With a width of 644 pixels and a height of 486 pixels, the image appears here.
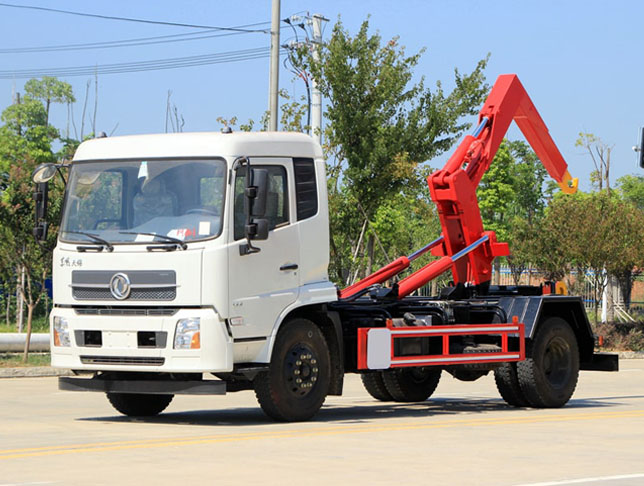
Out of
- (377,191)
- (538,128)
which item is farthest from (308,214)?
(377,191)

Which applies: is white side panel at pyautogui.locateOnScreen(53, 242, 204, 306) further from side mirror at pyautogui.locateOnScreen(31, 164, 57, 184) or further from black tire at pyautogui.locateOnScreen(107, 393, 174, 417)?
black tire at pyautogui.locateOnScreen(107, 393, 174, 417)

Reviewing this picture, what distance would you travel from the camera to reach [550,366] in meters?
17.9

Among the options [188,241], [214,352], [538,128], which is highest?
[538,128]

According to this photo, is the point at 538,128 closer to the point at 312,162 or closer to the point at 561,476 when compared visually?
the point at 312,162

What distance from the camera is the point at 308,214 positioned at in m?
15.0

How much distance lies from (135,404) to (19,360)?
38.4 ft

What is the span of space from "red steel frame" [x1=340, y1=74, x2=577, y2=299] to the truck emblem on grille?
13.6 ft

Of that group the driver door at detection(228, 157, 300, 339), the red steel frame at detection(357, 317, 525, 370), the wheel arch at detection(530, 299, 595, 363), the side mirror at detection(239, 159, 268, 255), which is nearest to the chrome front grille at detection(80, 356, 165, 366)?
the driver door at detection(228, 157, 300, 339)

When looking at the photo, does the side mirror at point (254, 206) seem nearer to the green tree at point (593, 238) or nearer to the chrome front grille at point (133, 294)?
the chrome front grille at point (133, 294)

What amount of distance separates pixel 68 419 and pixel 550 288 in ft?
24.3

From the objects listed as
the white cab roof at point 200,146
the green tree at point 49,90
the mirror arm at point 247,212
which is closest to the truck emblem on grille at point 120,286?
the mirror arm at point 247,212

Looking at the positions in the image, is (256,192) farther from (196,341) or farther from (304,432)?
(304,432)

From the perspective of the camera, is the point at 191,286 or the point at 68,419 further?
the point at 68,419

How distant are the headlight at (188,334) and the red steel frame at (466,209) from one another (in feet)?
13.1
